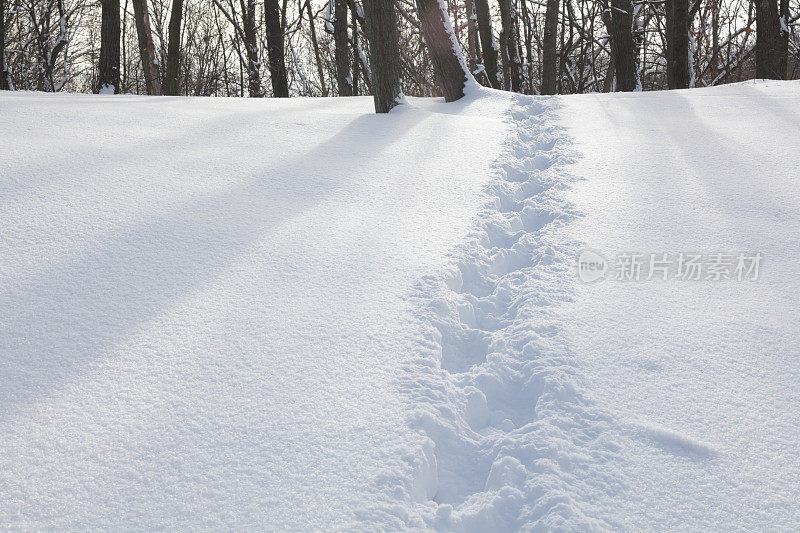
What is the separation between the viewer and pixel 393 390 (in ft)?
4.55

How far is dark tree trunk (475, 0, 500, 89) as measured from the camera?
685 centimetres

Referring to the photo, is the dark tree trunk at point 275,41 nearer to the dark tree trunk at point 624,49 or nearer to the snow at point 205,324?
the dark tree trunk at point 624,49

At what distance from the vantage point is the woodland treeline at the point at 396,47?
526cm

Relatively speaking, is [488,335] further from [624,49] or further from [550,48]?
[550,48]

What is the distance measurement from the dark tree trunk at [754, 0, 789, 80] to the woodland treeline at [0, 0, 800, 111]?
0.04ft

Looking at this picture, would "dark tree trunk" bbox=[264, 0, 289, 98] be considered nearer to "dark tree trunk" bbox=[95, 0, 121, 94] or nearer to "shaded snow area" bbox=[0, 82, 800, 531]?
"dark tree trunk" bbox=[95, 0, 121, 94]

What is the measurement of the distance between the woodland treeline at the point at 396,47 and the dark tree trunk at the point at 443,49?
0.01 metres

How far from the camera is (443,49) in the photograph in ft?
16.8

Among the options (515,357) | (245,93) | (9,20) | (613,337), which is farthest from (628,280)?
(245,93)

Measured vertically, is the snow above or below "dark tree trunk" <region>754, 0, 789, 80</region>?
below

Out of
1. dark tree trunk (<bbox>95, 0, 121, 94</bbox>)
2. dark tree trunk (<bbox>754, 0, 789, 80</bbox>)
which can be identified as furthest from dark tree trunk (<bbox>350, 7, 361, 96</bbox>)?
dark tree trunk (<bbox>754, 0, 789, 80</bbox>)

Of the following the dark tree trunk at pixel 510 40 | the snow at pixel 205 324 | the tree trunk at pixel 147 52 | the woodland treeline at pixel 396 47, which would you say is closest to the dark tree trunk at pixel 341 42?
the woodland treeline at pixel 396 47

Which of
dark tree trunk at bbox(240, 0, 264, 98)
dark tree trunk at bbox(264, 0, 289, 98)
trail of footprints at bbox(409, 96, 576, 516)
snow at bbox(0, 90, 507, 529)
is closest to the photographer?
snow at bbox(0, 90, 507, 529)

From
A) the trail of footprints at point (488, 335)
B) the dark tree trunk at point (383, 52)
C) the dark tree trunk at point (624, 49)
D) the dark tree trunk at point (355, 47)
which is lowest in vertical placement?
the trail of footprints at point (488, 335)
